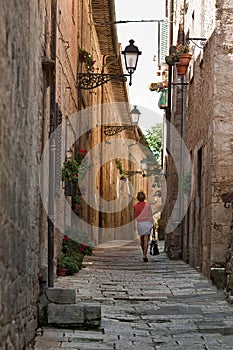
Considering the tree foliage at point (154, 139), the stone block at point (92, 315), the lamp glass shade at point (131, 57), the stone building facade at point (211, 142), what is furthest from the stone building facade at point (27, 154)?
the tree foliage at point (154, 139)

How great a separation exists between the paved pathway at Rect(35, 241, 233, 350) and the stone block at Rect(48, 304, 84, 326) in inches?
6.8

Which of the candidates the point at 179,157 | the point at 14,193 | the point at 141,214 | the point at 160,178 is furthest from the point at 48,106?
the point at 160,178

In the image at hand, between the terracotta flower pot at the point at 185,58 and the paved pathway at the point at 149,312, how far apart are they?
13.3 feet

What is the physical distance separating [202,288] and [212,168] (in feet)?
6.29

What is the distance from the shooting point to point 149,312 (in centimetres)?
984

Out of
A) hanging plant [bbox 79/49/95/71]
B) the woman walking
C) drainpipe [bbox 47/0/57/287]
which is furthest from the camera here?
hanging plant [bbox 79/49/95/71]

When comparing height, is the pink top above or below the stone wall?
below

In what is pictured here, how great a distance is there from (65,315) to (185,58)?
31.5 feet

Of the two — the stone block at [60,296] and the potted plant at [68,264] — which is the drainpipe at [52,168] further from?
the potted plant at [68,264]

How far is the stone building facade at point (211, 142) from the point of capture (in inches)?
509

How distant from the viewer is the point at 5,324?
5395 millimetres

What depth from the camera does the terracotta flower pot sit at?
55.7ft

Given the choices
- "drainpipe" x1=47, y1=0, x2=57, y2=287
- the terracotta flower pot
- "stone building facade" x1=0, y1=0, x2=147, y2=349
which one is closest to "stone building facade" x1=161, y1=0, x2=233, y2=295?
the terracotta flower pot

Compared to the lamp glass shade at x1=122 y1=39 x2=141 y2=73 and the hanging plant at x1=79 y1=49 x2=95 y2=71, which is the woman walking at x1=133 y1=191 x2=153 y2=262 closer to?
the lamp glass shade at x1=122 y1=39 x2=141 y2=73
